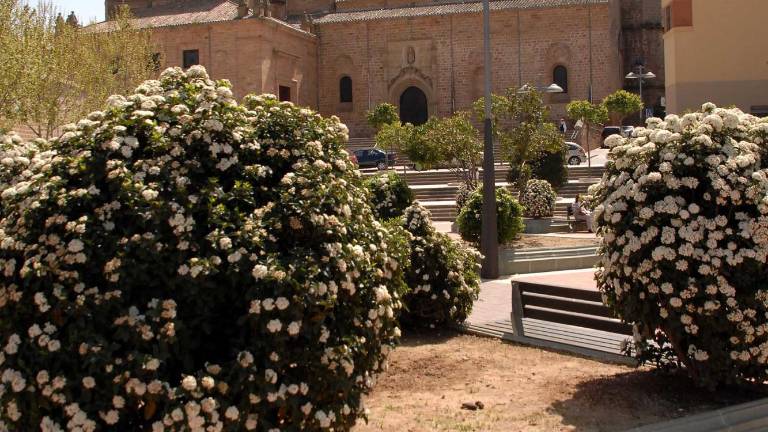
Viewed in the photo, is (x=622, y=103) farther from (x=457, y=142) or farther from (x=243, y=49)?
(x=457, y=142)

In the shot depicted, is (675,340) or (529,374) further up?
(675,340)

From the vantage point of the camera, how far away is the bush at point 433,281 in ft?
27.1

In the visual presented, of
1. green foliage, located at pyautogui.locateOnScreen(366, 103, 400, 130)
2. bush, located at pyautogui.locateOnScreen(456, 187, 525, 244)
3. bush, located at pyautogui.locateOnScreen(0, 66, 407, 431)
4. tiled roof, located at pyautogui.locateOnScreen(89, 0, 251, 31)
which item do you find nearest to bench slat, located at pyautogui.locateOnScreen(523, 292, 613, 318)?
bush, located at pyautogui.locateOnScreen(0, 66, 407, 431)

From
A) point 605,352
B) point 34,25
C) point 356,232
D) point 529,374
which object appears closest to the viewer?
point 356,232

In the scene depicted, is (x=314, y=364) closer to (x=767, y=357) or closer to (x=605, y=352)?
(x=767, y=357)

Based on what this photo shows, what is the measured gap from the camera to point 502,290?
11.8 meters

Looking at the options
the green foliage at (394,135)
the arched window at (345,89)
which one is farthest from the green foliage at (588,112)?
the arched window at (345,89)

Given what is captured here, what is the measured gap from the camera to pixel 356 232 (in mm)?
4504

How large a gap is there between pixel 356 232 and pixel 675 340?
2.57 m

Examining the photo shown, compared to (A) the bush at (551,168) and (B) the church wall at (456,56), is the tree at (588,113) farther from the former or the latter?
(A) the bush at (551,168)

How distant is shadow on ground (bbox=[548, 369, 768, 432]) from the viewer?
5500 millimetres

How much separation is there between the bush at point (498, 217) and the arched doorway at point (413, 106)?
34.0 metres

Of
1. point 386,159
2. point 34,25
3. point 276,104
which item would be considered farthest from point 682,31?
point 276,104

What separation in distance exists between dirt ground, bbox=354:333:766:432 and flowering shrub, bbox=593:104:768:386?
1.39 feet
